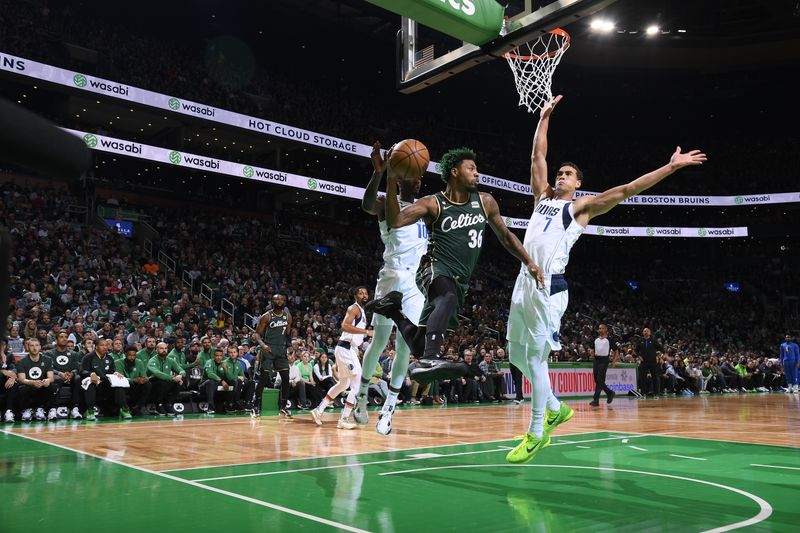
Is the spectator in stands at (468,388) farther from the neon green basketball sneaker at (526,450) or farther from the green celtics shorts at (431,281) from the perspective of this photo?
the green celtics shorts at (431,281)

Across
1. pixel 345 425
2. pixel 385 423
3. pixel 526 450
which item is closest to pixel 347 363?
pixel 345 425

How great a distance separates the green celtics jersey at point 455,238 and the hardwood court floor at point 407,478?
1.57 metres

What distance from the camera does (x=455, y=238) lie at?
5238 mm

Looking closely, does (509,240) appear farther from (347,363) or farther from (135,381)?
(135,381)

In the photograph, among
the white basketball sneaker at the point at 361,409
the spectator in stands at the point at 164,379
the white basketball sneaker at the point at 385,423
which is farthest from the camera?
the spectator in stands at the point at 164,379

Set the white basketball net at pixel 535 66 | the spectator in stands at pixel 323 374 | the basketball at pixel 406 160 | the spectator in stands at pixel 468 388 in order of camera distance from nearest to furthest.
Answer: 1. the basketball at pixel 406 160
2. the white basketball net at pixel 535 66
3. the spectator in stands at pixel 323 374
4. the spectator in stands at pixel 468 388

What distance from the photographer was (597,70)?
33.6 meters

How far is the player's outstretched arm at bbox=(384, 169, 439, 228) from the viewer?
4785 mm

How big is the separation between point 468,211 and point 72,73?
19760 mm

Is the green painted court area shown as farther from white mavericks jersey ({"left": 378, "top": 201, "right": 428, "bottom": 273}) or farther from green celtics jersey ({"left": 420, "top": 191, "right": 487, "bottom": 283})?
white mavericks jersey ({"left": 378, "top": 201, "right": 428, "bottom": 273})

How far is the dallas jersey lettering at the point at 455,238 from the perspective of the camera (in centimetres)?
521

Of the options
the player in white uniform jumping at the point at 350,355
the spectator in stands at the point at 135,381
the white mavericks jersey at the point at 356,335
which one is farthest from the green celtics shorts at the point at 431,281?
the spectator in stands at the point at 135,381

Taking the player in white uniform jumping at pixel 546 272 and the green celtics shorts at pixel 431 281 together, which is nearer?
the green celtics shorts at pixel 431 281

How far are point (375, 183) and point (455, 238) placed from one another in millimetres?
755
